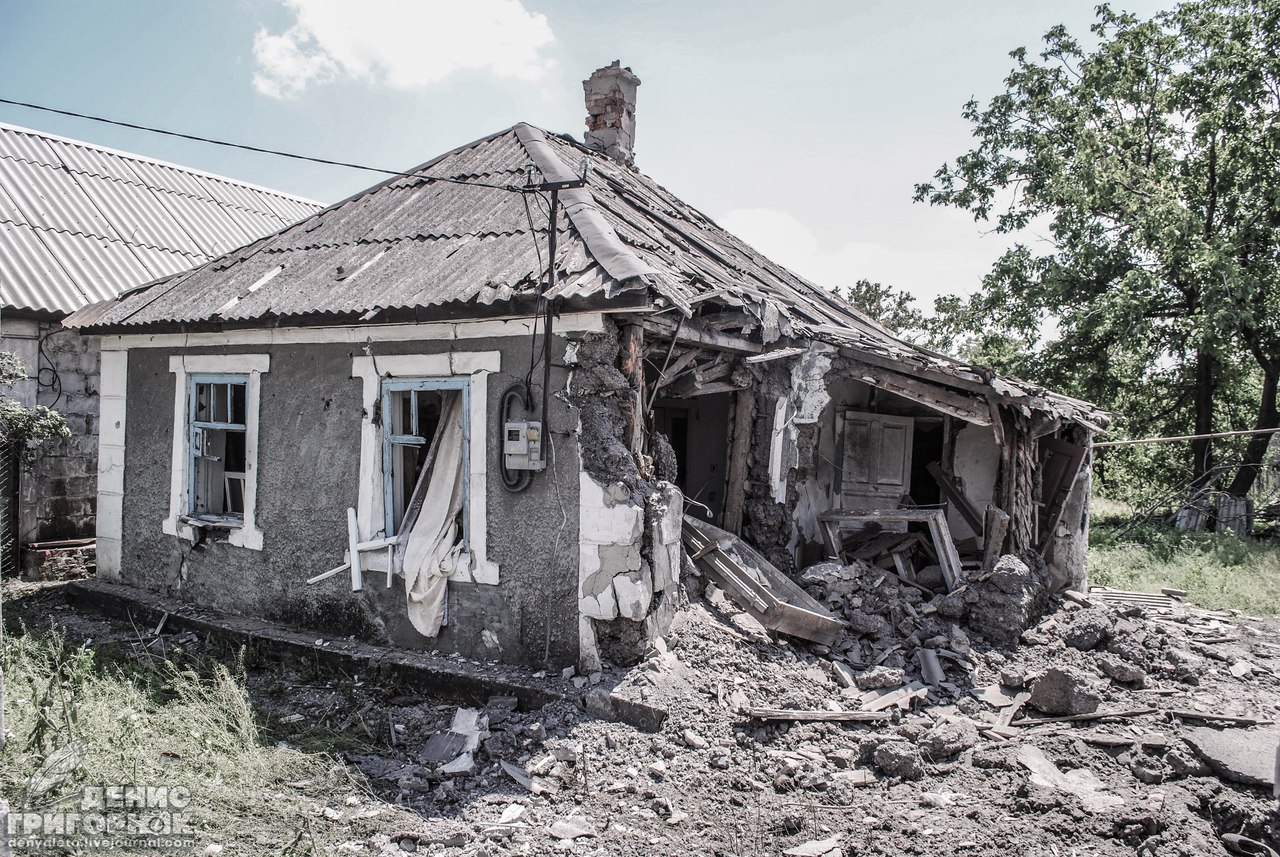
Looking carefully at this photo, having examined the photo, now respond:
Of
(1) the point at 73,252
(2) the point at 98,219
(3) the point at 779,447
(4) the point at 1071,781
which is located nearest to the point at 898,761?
(4) the point at 1071,781

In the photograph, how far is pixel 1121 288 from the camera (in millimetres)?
15859

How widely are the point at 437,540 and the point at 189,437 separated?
3557mm

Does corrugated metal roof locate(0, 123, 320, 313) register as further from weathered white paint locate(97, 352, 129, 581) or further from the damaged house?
the damaged house

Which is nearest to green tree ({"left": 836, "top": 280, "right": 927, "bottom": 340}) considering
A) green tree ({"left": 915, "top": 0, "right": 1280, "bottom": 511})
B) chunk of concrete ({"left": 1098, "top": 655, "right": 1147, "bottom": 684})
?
green tree ({"left": 915, "top": 0, "right": 1280, "bottom": 511})

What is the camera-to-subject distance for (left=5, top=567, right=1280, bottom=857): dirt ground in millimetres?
4840

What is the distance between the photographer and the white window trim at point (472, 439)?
22.4 ft

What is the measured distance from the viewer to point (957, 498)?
11.0 metres

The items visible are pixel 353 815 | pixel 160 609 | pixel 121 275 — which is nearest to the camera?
pixel 353 815

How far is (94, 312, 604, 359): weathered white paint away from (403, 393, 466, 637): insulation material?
0.68 meters

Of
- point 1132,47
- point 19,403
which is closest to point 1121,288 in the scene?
point 1132,47

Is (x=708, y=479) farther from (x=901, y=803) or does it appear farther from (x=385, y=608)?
(x=901, y=803)

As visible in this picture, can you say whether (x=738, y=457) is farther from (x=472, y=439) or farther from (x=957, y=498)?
(x=957, y=498)

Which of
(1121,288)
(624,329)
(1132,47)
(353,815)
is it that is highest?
(1132,47)

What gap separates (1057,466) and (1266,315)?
8932 millimetres
